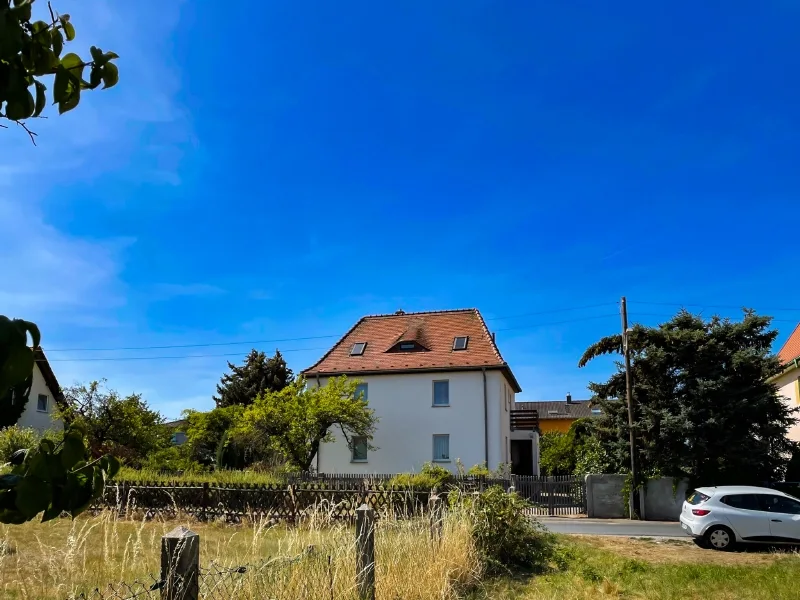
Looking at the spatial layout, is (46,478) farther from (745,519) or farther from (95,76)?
(745,519)

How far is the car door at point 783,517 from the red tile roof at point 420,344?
1700 cm

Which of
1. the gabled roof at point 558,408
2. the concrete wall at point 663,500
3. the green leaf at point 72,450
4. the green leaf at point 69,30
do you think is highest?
the gabled roof at point 558,408

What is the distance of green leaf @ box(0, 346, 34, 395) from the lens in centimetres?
119

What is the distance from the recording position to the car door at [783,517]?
46.8ft

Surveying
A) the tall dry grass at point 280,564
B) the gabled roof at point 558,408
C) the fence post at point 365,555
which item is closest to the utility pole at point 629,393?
the tall dry grass at point 280,564

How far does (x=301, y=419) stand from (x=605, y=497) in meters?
13.5

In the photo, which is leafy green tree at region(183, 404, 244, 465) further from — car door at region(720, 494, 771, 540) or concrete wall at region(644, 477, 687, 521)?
car door at region(720, 494, 771, 540)

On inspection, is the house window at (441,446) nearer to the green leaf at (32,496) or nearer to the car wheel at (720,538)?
the car wheel at (720,538)

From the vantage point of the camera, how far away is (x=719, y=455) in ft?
72.3

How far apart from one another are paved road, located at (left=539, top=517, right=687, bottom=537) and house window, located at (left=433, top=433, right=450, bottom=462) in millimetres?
9757

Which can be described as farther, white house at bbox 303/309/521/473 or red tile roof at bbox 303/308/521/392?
red tile roof at bbox 303/308/521/392

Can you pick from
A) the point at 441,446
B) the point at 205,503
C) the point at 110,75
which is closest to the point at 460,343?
the point at 441,446

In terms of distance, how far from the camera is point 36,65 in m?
1.60

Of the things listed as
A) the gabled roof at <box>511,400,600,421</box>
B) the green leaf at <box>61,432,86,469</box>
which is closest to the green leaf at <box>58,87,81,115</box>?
the green leaf at <box>61,432,86,469</box>
